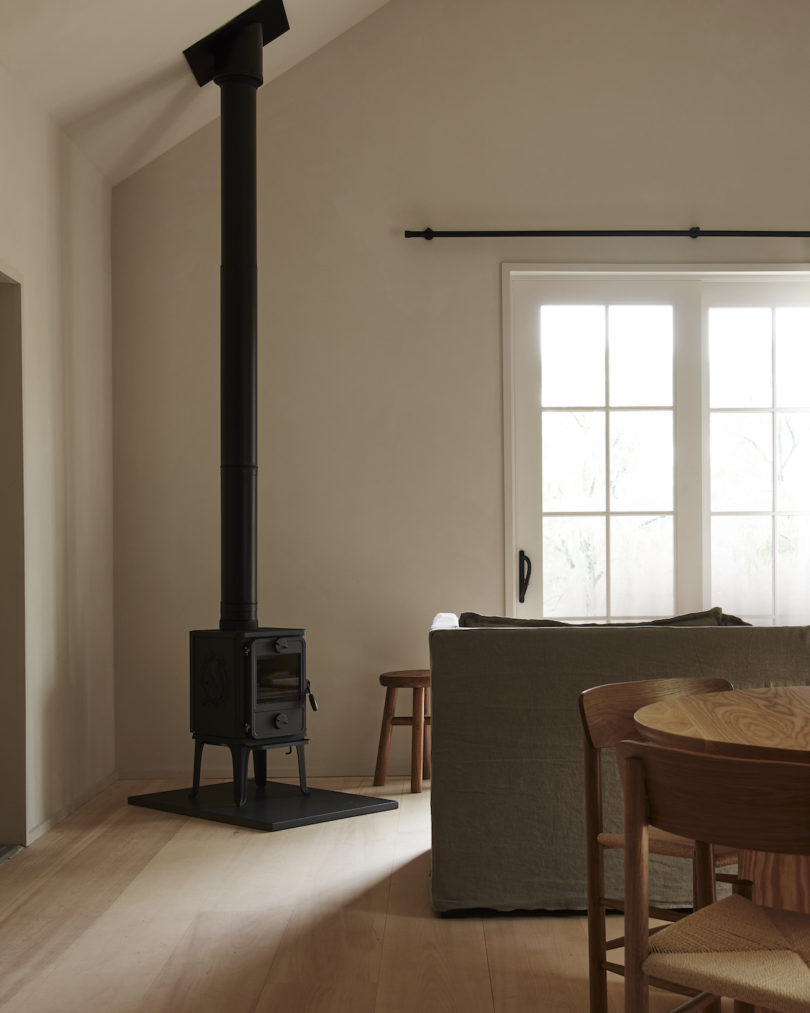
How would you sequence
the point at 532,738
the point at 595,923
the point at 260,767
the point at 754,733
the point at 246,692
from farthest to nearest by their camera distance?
the point at 260,767
the point at 246,692
the point at 532,738
the point at 595,923
the point at 754,733

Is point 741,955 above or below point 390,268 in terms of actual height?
below

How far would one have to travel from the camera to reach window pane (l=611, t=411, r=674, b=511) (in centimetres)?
522

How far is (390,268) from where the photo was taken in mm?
5145

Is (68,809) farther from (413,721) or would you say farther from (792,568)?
(792,568)

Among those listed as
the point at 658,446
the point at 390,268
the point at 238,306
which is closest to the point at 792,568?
the point at 658,446

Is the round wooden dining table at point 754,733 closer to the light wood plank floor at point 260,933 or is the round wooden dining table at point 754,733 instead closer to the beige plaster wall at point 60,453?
the light wood plank floor at point 260,933

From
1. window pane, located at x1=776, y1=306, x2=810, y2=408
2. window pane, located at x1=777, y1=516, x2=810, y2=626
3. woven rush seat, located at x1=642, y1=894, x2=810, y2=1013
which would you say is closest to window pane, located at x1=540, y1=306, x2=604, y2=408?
window pane, located at x1=776, y1=306, x2=810, y2=408

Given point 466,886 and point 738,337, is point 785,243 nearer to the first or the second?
point 738,337

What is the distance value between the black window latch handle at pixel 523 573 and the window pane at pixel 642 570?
430 mm

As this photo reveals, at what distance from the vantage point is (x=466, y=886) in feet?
9.84

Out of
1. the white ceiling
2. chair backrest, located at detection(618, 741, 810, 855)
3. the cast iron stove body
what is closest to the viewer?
chair backrest, located at detection(618, 741, 810, 855)

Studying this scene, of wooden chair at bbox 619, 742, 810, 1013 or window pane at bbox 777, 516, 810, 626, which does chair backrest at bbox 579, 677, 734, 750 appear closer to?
wooden chair at bbox 619, 742, 810, 1013

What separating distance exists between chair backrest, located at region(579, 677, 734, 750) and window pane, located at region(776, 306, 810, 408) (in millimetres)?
3395

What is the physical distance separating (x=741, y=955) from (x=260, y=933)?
67.0 inches
